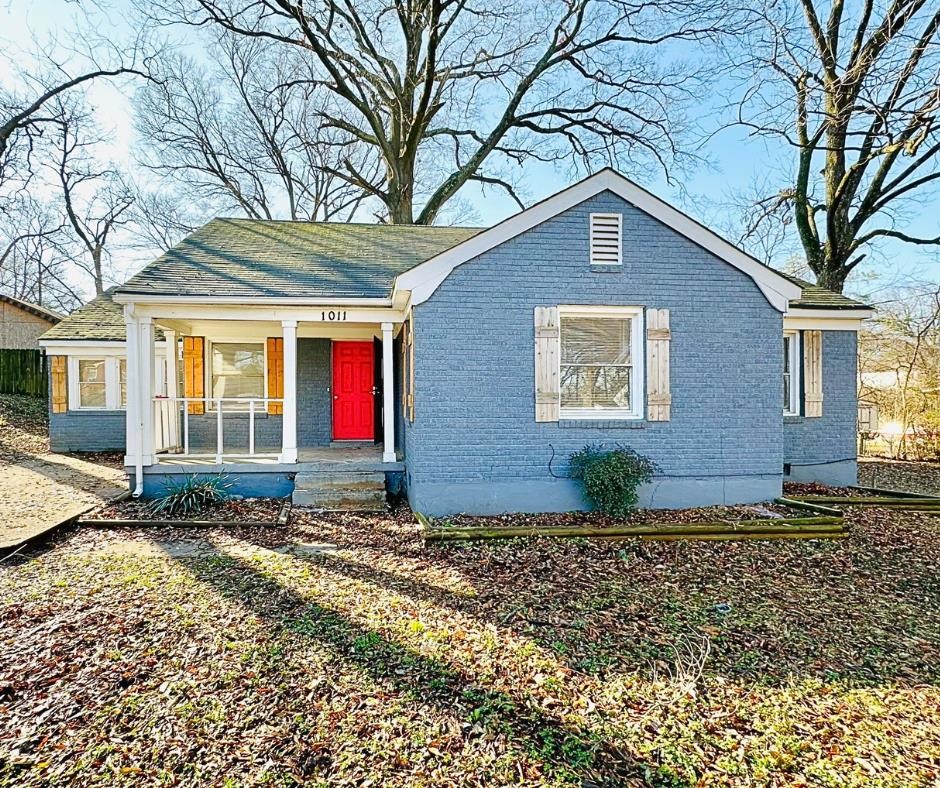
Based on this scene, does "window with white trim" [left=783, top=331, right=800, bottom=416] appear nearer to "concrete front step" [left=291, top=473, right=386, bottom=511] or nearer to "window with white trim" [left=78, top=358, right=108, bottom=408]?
"concrete front step" [left=291, top=473, right=386, bottom=511]

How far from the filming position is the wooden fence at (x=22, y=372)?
19797 mm

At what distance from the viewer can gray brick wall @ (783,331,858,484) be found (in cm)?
991

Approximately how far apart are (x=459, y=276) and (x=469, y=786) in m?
5.84

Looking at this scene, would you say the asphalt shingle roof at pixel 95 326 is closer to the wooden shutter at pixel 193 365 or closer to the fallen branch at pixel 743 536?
the wooden shutter at pixel 193 365

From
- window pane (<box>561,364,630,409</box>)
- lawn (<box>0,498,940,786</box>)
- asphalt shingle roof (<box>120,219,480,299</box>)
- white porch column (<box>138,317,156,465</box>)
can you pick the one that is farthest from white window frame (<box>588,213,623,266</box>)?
white porch column (<box>138,317,156,465</box>)

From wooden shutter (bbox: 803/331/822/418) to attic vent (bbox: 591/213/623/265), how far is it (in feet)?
16.0

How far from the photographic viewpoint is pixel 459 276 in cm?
721

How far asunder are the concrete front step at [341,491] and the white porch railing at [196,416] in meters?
1.35

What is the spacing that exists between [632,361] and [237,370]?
768cm

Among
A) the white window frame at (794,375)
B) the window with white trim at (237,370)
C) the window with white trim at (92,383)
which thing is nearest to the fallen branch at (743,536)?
the white window frame at (794,375)

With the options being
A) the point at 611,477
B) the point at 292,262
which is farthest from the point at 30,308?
the point at 611,477

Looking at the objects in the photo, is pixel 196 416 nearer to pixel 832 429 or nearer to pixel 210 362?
pixel 210 362

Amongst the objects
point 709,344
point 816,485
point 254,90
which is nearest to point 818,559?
point 709,344

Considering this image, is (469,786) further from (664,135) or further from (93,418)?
(664,135)
